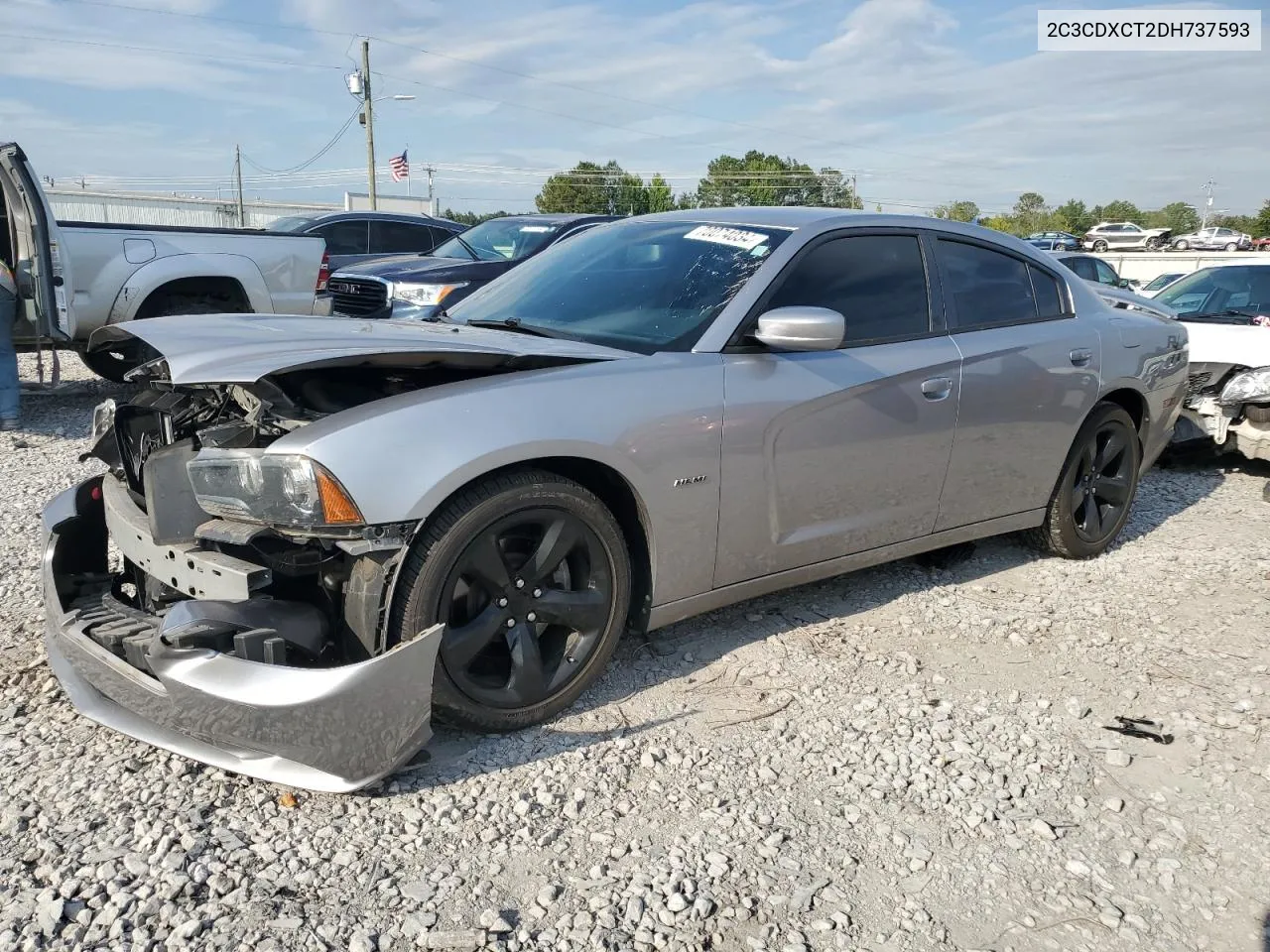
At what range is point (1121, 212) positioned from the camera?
80062 mm

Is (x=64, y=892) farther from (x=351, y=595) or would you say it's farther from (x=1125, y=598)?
(x=1125, y=598)

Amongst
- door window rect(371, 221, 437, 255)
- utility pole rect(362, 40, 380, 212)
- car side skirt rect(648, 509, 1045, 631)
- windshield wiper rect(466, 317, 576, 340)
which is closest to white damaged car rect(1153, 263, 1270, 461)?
car side skirt rect(648, 509, 1045, 631)

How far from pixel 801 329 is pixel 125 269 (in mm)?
6905

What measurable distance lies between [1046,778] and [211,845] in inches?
92.8

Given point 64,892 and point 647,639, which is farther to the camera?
point 647,639

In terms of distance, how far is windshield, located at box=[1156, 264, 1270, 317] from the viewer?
7461mm

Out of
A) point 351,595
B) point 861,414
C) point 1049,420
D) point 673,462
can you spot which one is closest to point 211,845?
point 351,595

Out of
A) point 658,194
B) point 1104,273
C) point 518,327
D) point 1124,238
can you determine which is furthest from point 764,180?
point 518,327

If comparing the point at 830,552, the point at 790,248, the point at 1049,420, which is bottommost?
the point at 830,552

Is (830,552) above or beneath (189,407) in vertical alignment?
beneath

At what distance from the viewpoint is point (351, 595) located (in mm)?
2738

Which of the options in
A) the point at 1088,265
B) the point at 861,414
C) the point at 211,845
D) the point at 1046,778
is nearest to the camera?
the point at 211,845

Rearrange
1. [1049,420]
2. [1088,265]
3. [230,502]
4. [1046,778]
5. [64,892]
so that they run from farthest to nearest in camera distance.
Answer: [1088,265]
[1049,420]
[1046,778]
[230,502]
[64,892]

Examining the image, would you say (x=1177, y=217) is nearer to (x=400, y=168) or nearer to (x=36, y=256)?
(x=400, y=168)
